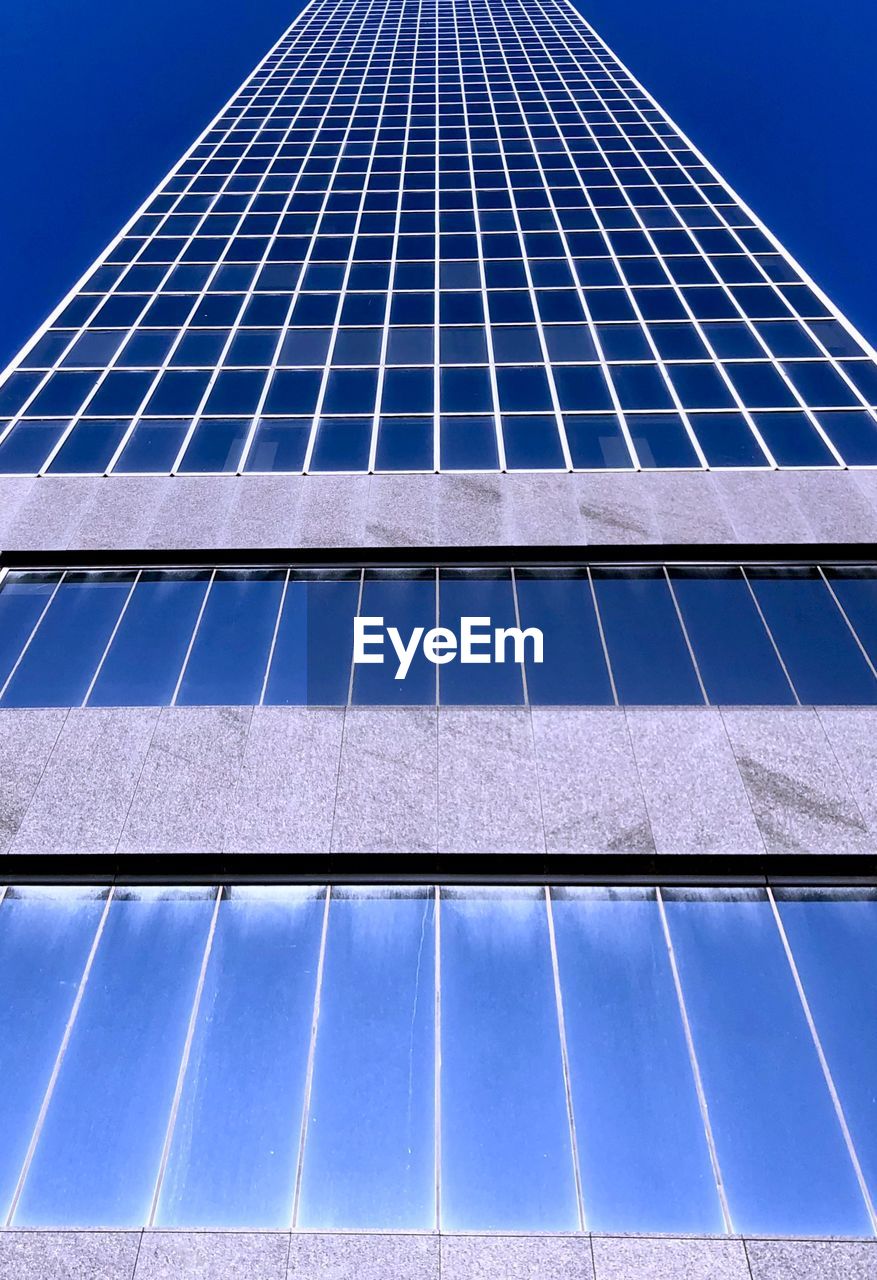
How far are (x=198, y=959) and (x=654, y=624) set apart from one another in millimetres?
10488

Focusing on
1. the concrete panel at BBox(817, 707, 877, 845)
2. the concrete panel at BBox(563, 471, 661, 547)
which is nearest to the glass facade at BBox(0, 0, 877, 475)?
the concrete panel at BBox(563, 471, 661, 547)

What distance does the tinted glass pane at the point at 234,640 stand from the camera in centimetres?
1641

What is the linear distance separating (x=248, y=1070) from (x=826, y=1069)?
24.8ft

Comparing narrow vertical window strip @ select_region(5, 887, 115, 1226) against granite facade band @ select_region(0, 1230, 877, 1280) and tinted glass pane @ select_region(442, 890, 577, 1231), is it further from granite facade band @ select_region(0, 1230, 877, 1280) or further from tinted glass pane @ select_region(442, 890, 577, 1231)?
tinted glass pane @ select_region(442, 890, 577, 1231)

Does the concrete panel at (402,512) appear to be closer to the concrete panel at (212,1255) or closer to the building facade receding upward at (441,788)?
the building facade receding upward at (441,788)

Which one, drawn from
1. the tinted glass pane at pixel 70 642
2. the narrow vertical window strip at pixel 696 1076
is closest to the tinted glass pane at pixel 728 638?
the narrow vertical window strip at pixel 696 1076

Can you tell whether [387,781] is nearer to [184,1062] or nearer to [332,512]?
[184,1062]

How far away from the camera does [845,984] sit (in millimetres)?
12312

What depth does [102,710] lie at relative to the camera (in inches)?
632

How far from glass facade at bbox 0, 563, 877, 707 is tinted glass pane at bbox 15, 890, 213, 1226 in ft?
14.1

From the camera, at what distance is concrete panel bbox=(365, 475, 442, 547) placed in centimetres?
1944

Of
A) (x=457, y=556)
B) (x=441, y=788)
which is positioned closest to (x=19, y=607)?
(x=457, y=556)

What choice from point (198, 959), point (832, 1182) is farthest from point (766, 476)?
point (198, 959)

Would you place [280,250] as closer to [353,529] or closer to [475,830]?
[353,529]
